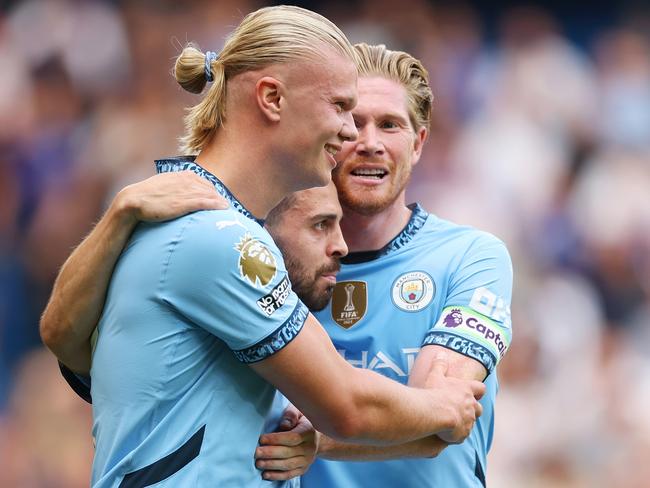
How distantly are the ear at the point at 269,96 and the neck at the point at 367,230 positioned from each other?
1.09m

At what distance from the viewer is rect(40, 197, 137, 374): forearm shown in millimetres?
2961

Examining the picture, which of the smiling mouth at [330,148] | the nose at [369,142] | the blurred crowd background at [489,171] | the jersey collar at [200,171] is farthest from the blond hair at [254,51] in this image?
the blurred crowd background at [489,171]

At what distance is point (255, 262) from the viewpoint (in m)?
2.84

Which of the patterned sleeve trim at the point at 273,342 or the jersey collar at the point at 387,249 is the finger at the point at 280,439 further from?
the jersey collar at the point at 387,249

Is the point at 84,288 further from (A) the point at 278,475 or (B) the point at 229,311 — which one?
(A) the point at 278,475

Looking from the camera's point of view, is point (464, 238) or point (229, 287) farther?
point (464, 238)

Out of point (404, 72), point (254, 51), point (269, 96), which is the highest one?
point (404, 72)

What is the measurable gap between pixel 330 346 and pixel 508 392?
5.85 metres

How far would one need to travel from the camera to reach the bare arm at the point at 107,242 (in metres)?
2.90

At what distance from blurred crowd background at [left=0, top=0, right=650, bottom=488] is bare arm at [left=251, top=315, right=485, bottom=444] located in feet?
16.6

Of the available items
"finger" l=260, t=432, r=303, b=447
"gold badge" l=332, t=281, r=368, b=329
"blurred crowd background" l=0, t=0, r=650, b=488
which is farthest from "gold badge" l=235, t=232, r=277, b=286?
"blurred crowd background" l=0, t=0, r=650, b=488

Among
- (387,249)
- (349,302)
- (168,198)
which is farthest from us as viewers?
(387,249)

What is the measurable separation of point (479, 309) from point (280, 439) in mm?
992

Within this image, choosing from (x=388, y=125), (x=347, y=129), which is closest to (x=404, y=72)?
(x=388, y=125)
